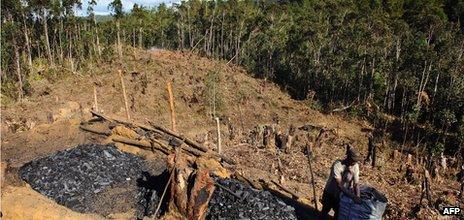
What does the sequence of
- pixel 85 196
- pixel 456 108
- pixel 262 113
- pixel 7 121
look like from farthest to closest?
pixel 262 113 → pixel 456 108 → pixel 7 121 → pixel 85 196

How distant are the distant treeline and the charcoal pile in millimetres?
11678

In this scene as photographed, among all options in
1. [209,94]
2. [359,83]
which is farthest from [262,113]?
[359,83]

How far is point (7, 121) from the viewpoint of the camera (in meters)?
16.1

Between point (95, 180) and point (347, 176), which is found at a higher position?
point (347, 176)

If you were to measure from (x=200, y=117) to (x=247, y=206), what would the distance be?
41.3 ft

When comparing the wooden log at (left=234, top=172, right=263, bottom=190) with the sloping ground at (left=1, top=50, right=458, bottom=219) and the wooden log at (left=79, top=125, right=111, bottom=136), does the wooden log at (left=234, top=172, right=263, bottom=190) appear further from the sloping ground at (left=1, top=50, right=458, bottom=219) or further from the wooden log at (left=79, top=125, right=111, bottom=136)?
the wooden log at (left=79, top=125, right=111, bottom=136)

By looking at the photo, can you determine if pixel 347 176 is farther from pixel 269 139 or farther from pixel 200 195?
Answer: pixel 269 139

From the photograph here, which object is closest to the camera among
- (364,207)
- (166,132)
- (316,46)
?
(364,207)

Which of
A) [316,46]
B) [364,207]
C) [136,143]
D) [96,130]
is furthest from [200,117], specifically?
[364,207]

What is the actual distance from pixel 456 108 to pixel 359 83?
557 centimetres

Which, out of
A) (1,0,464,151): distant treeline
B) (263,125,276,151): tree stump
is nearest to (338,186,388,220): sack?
(263,125,276,151): tree stump

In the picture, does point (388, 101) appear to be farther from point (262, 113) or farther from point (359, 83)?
point (262, 113)

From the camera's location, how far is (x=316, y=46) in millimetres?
27297

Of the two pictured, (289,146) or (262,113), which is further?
(262,113)
